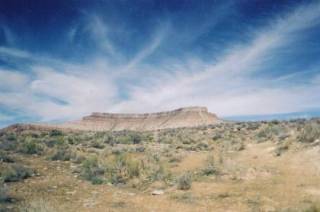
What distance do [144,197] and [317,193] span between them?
5938mm

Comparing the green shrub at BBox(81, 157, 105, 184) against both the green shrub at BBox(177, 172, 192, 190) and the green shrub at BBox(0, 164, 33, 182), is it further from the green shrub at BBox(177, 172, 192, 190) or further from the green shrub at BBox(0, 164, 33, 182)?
the green shrub at BBox(177, 172, 192, 190)

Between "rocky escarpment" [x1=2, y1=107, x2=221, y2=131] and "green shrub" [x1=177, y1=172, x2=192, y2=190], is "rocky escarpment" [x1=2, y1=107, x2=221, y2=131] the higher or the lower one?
the higher one

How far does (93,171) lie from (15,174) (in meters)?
3.38

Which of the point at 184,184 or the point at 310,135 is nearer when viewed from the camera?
the point at 184,184

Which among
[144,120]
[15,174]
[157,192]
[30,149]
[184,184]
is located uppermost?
[144,120]

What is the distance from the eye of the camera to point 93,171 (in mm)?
14602

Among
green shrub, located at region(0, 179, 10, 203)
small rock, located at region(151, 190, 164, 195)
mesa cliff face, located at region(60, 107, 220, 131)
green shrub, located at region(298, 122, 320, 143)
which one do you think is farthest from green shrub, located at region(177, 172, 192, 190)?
mesa cliff face, located at region(60, 107, 220, 131)

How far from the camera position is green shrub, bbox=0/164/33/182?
41.9 ft

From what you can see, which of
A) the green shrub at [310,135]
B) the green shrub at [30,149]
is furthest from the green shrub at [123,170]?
the green shrub at [310,135]

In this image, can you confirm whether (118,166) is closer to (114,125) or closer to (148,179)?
(148,179)

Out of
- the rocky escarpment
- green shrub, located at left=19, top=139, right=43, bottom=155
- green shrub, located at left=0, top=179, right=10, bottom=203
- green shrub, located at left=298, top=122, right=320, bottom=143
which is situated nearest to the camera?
green shrub, located at left=0, top=179, right=10, bottom=203

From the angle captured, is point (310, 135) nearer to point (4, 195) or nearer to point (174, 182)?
point (174, 182)

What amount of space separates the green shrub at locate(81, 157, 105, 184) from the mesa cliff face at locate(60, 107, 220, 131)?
10199cm

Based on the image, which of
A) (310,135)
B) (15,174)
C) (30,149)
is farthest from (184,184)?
(30,149)
